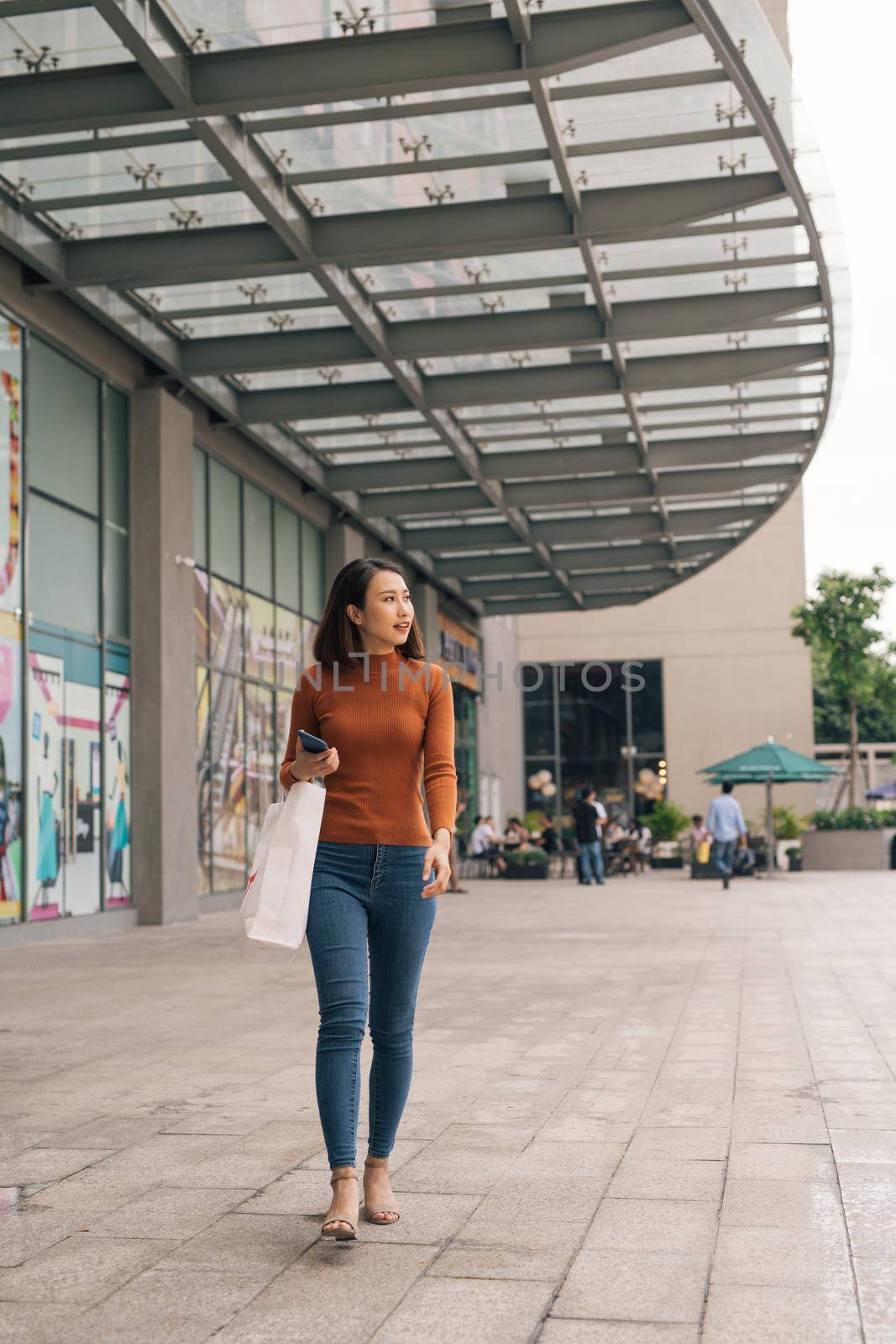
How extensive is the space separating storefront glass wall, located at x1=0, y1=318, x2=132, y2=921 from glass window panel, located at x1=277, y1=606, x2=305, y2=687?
5.50m

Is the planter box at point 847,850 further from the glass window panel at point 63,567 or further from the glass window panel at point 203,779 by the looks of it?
the glass window panel at point 63,567

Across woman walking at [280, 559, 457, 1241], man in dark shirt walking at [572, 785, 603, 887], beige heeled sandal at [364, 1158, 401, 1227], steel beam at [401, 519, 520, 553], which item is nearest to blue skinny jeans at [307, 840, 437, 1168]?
woman walking at [280, 559, 457, 1241]

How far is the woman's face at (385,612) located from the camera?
13.5 feet

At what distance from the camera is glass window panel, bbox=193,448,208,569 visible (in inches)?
721

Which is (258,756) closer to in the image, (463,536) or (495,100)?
(463,536)

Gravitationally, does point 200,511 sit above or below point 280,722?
above

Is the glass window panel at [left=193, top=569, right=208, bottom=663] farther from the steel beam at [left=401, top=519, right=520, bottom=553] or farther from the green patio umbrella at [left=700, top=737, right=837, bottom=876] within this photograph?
the green patio umbrella at [left=700, top=737, right=837, bottom=876]

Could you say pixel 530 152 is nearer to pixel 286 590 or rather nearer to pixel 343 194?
pixel 343 194

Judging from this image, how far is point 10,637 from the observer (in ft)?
43.9

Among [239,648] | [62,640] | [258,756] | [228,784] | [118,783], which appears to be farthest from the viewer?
[258,756]

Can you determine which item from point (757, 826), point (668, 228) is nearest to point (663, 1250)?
point (668, 228)

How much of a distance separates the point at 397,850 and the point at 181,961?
8.39 meters

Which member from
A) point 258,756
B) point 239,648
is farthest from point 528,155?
Answer: point 258,756

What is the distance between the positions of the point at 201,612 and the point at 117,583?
7.25ft
